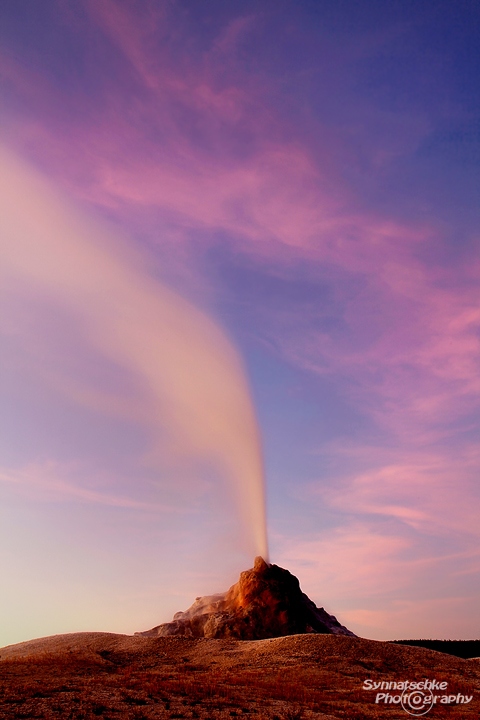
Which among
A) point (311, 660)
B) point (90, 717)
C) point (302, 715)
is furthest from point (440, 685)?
point (90, 717)

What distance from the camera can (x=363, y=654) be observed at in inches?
1515

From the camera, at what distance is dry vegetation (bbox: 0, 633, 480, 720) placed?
22.4m

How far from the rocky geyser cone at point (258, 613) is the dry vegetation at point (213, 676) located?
1024 cm

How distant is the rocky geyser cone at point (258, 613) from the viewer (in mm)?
53000

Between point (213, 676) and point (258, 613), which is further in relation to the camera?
point (258, 613)

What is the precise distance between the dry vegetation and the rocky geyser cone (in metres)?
10.2

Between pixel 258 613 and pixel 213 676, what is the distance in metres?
24.1

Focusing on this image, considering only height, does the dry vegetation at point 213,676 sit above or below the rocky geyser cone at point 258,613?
below

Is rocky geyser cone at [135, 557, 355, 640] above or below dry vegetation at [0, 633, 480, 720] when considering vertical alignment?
above

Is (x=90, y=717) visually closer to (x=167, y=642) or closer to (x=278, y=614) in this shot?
(x=167, y=642)

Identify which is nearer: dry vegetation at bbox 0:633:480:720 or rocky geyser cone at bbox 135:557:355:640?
dry vegetation at bbox 0:633:480:720

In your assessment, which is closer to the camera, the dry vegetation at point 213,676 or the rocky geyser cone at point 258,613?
the dry vegetation at point 213,676

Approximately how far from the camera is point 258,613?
5447 centimetres

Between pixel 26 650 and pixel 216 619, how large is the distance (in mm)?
18102
